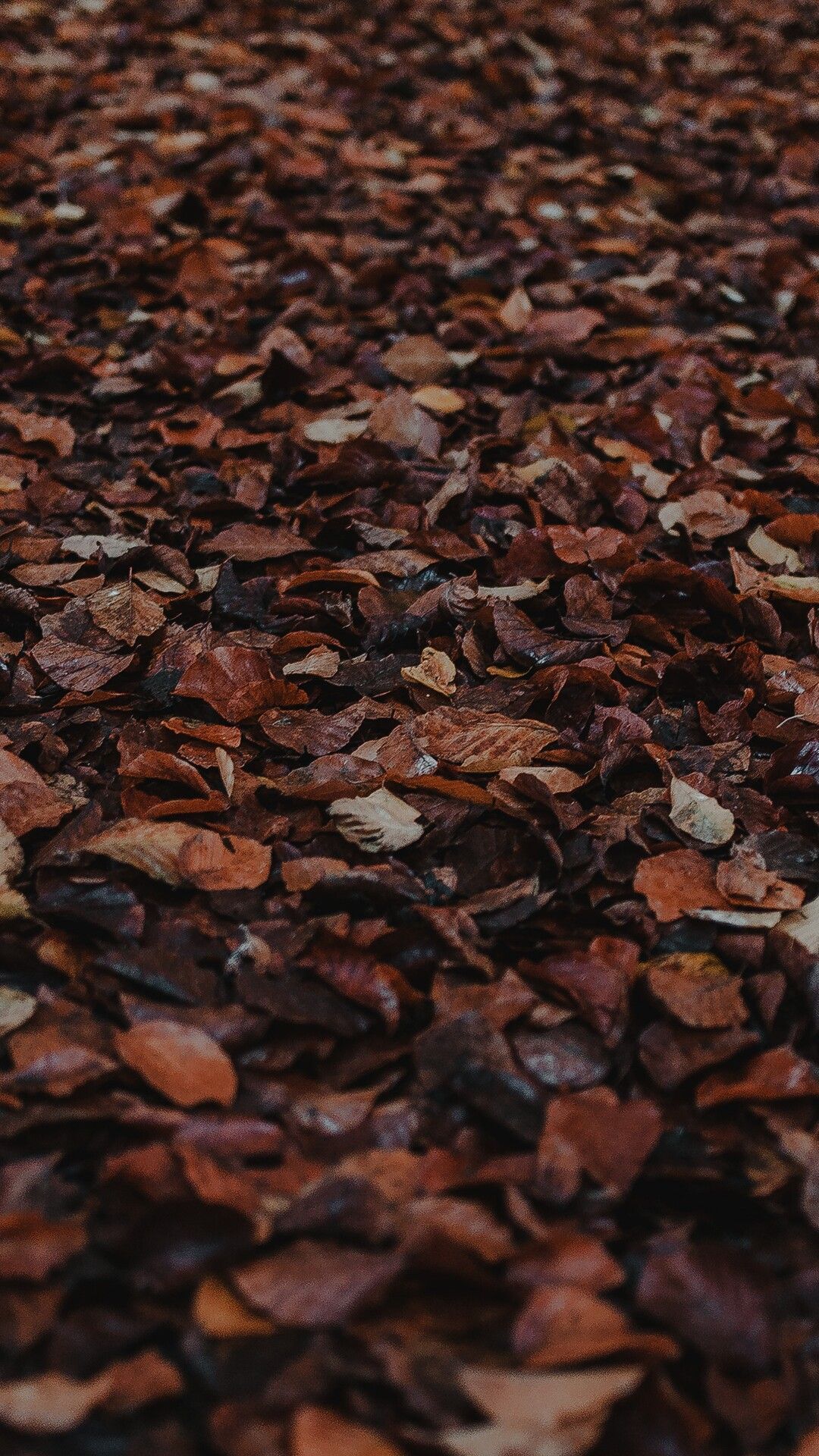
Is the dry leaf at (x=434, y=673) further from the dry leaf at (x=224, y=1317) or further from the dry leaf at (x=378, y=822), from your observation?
the dry leaf at (x=224, y=1317)

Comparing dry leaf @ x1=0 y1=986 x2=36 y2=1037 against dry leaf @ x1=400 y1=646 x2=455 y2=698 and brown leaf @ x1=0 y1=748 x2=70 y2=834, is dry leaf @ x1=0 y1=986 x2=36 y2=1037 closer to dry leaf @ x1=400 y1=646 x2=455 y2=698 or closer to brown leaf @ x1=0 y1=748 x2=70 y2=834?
brown leaf @ x1=0 y1=748 x2=70 y2=834

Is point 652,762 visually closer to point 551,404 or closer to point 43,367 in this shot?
point 551,404

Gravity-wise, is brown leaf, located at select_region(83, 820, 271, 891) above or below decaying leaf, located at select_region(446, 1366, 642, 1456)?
above

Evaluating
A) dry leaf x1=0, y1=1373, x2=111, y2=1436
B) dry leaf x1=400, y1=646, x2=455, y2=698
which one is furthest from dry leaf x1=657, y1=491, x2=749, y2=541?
dry leaf x1=0, y1=1373, x2=111, y2=1436

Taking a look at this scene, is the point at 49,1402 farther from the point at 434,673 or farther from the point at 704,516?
the point at 704,516

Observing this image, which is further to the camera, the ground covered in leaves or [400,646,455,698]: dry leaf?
[400,646,455,698]: dry leaf

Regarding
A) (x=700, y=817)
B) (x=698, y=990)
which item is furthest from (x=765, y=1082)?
(x=700, y=817)

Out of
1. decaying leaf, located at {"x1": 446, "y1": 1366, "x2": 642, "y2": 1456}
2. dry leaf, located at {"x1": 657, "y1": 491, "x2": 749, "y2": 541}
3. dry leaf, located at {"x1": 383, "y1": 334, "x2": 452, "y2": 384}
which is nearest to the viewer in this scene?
decaying leaf, located at {"x1": 446, "y1": 1366, "x2": 642, "y2": 1456}

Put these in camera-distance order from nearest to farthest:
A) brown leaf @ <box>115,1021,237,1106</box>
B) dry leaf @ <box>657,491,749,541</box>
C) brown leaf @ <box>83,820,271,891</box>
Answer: brown leaf @ <box>115,1021,237,1106</box> → brown leaf @ <box>83,820,271,891</box> → dry leaf @ <box>657,491,749,541</box>

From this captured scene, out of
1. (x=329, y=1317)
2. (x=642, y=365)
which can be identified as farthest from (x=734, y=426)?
(x=329, y=1317)

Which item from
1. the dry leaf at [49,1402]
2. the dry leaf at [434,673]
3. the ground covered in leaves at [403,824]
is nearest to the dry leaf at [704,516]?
the ground covered in leaves at [403,824]
